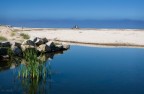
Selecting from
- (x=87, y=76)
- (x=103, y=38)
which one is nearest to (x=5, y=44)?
(x=87, y=76)

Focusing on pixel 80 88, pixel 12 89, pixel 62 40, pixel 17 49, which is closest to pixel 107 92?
pixel 80 88

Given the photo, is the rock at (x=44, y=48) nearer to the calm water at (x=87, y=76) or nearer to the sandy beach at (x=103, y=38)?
the calm water at (x=87, y=76)

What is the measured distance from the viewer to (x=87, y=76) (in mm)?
17609

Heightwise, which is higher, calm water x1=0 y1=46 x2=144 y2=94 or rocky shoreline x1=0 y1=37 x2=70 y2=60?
rocky shoreline x1=0 y1=37 x2=70 y2=60

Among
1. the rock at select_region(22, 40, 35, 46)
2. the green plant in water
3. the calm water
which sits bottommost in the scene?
the calm water

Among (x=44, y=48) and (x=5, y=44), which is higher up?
(x=5, y=44)

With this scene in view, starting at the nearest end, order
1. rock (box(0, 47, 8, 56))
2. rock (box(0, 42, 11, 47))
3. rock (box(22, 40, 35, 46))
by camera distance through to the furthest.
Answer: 1. rock (box(0, 47, 8, 56))
2. rock (box(0, 42, 11, 47))
3. rock (box(22, 40, 35, 46))

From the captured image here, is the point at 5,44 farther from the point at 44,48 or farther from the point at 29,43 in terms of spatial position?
the point at 44,48

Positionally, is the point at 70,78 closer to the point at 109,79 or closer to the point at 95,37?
the point at 109,79

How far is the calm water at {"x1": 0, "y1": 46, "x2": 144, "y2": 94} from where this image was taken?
1486cm

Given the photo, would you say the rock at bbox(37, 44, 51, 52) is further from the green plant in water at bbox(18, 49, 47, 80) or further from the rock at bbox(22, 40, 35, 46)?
the green plant in water at bbox(18, 49, 47, 80)

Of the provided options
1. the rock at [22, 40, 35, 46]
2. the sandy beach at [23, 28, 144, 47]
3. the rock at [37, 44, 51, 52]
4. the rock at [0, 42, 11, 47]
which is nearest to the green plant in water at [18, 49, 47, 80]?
the rock at [0, 42, 11, 47]

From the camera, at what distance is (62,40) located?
3475cm

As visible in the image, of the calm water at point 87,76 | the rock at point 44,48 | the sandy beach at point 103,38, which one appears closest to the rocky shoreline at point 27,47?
the rock at point 44,48
